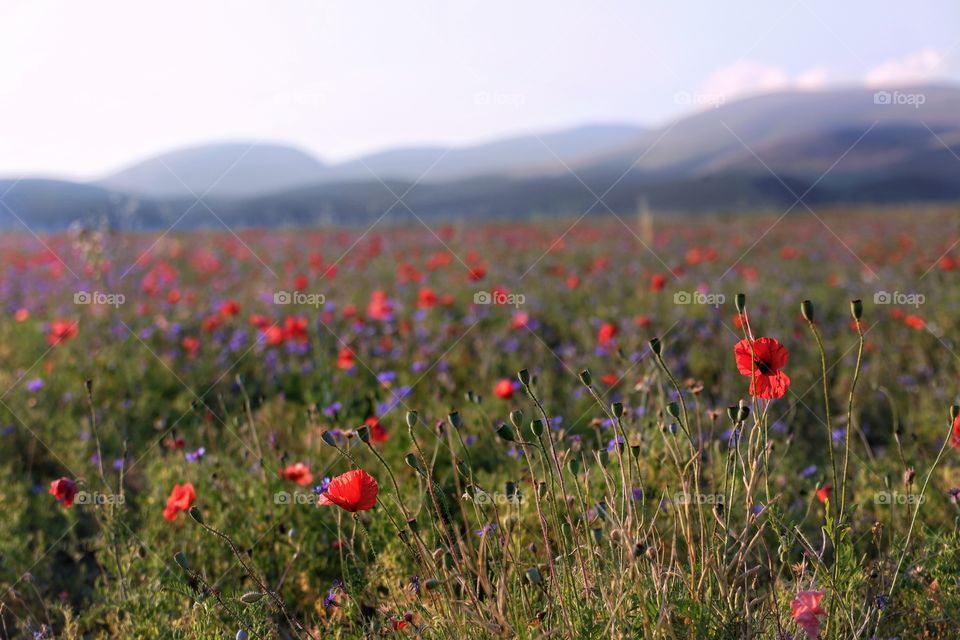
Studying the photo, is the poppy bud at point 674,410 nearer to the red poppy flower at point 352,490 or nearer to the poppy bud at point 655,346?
the poppy bud at point 655,346

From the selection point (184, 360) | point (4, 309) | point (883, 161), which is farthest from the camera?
point (883, 161)

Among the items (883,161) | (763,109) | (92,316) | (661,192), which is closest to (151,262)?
(92,316)

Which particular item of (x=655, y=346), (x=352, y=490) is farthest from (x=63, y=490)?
(x=655, y=346)

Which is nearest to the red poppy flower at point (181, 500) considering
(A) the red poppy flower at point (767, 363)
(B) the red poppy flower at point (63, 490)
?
(B) the red poppy flower at point (63, 490)

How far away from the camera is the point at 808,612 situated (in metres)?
1.49

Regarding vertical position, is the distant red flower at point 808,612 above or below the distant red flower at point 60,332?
below

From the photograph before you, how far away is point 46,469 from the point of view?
368 centimetres

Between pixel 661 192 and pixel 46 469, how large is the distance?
48.8 metres

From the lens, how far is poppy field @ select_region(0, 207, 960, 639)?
1695 millimetres

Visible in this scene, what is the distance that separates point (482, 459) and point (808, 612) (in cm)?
182

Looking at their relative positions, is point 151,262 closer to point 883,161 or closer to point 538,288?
point 538,288

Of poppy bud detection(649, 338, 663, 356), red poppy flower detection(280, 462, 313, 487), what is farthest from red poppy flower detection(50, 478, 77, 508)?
poppy bud detection(649, 338, 663, 356)

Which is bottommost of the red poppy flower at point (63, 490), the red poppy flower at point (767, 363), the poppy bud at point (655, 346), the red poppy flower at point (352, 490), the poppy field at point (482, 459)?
the poppy field at point (482, 459)

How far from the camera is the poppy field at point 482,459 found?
66.7 inches
